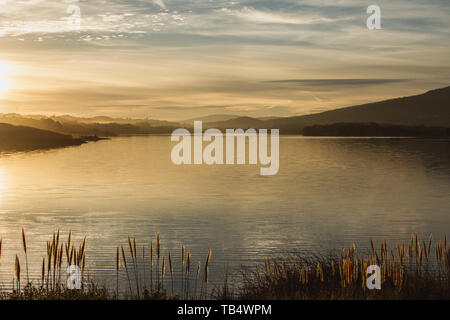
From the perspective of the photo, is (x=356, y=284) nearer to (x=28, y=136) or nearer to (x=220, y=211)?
(x=220, y=211)

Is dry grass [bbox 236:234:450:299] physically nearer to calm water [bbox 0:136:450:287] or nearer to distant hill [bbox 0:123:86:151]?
calm water [bbox 0:136:450:287]

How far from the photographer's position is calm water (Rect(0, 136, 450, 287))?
20.6m

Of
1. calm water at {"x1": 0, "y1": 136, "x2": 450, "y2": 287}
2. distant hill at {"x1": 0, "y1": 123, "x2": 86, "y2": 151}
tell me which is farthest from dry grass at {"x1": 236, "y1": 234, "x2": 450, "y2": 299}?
distant hill at {"x1": 0, "y1": 123, "x2": 86, "y2": 151}

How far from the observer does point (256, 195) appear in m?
37.0

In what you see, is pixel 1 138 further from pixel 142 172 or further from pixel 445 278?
pixel 445 278

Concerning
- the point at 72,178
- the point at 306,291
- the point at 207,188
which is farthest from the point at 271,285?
the point at 72,178

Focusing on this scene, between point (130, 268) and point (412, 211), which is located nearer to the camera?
point (130, 268)

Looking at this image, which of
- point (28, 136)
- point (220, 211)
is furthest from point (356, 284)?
point (28, 136)

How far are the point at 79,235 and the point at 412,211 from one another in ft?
56.7

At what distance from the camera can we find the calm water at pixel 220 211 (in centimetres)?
2058

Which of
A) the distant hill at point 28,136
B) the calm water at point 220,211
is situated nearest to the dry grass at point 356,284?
the calm water at point 220,211

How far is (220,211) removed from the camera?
96.9 ft

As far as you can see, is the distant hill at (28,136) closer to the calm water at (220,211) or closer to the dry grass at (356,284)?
the calm water at (220,211)
